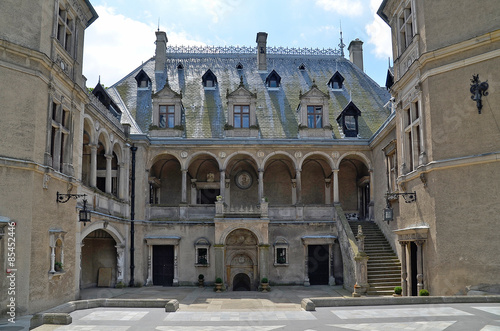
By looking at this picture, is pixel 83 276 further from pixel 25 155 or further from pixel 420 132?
pixel 420 132

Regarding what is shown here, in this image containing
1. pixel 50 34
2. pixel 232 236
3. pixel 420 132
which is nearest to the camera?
pixel 50 34

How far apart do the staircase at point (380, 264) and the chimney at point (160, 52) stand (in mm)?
18090

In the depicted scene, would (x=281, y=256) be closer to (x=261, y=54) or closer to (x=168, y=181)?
(x=168, y=181)

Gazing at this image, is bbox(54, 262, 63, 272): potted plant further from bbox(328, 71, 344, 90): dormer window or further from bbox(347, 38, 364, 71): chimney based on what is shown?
bbox(347, 38, 364, 71): chimney

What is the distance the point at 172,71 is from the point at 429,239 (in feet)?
72.8

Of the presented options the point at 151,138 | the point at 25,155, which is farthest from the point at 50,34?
the point at 151,138

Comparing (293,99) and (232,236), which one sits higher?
(293,99)

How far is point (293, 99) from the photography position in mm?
31578

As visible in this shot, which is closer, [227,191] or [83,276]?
[83,276]

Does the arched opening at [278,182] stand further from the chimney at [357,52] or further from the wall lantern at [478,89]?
the wall lantern at [478,89]

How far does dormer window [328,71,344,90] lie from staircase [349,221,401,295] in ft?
37.4

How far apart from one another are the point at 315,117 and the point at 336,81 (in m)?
5.46

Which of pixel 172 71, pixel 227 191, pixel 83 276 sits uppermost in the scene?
pixel 172 71

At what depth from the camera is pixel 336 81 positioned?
3284cm
